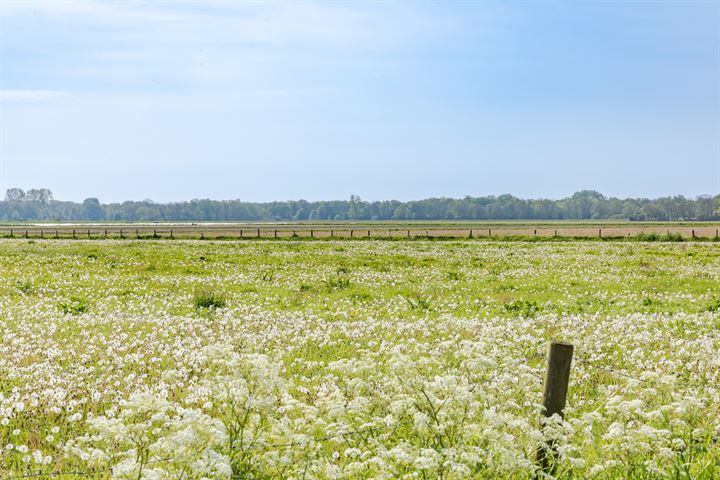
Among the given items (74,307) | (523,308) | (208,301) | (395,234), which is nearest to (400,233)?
(395,234)

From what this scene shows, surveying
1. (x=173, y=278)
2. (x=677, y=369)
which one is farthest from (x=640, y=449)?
(x=173, y=278)

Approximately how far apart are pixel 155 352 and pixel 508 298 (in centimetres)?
1257

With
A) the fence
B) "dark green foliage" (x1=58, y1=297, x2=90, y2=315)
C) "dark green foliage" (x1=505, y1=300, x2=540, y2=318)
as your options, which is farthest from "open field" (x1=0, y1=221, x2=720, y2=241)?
"dark green foliage" (x1=58, y1=297, x2=90, y2=315)

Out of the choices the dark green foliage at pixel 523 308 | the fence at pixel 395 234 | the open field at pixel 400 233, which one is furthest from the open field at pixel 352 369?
the open field at pixel 400 233

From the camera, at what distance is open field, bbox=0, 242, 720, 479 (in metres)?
5.98

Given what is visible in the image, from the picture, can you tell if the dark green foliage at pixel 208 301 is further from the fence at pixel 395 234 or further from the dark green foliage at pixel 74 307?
the fence at pixel 395 234

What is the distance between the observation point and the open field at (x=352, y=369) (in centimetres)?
598

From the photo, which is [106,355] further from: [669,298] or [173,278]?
[669,298]

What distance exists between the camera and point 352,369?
684cm

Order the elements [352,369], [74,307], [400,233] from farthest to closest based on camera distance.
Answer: [400,233]
[74,307]
[352,369]

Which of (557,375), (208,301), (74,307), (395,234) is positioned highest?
(557,375)

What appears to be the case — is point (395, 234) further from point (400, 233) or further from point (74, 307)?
point (74, 307)

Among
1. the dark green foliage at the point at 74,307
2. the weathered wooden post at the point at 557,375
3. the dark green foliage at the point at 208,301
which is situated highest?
the weathered wooden post at the point at 557,375

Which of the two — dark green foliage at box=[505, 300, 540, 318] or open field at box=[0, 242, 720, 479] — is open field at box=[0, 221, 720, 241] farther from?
dark green foliage at box=[505, 300, 540, 318]
